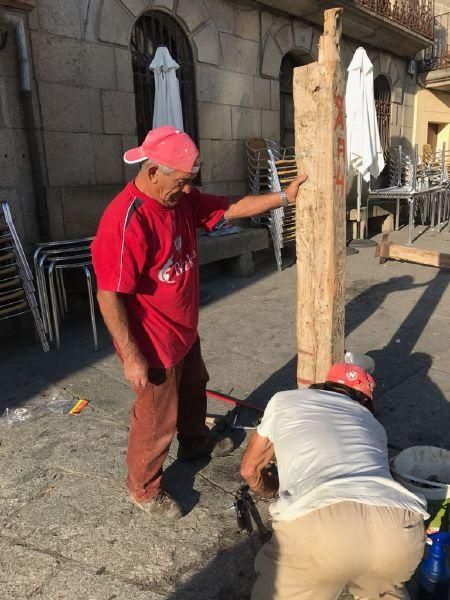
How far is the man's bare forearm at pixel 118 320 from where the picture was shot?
2.21 meters

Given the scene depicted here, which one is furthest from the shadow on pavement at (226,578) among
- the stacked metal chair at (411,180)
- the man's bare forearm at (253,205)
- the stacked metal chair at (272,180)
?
the stacked metal chair at (411,180)

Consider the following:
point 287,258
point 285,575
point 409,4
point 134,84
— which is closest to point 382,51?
point 409,4

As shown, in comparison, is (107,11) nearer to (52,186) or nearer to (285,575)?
(52,186)

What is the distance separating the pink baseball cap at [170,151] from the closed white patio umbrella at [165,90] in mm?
4347

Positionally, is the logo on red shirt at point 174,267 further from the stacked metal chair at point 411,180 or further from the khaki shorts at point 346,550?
the stacked metal chair at point 411,180

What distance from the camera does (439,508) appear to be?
215 cm

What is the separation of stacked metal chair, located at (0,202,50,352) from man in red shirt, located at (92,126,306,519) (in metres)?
2.60

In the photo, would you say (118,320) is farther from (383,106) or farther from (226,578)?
(383,106)

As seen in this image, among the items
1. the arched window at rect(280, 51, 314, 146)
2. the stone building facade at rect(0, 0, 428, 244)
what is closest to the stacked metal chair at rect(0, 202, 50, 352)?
the stone building facade at rect(0, 0, 428, 244)

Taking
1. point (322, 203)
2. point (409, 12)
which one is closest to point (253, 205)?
point (322, 203)

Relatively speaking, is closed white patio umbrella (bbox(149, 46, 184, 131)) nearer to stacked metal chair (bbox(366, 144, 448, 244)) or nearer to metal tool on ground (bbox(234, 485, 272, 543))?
metal tool on ground (bbox(234, 485, 272, 543))

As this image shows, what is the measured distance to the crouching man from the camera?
154 centimetres

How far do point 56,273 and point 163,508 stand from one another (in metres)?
3.32

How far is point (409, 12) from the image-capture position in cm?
1187
